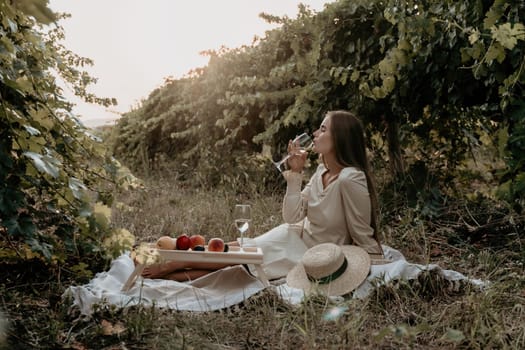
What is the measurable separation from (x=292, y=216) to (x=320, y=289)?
0.80 meters

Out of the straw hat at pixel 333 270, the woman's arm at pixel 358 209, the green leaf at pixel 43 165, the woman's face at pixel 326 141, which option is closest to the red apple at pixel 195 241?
the straw hat at pixel 333 270

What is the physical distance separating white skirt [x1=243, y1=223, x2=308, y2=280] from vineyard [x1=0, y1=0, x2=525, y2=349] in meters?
0.70

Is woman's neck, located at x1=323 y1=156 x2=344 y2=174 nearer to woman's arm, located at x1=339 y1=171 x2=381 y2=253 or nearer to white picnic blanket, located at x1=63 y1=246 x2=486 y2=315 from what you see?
woman's arm, located at x1=339 y1=171 x2=381 y2=253

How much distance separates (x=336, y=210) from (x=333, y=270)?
0.54m

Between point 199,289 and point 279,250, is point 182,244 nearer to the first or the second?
point 199,289

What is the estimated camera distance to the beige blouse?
3816 mm

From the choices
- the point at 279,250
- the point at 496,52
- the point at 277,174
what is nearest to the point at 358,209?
the point at 279,250

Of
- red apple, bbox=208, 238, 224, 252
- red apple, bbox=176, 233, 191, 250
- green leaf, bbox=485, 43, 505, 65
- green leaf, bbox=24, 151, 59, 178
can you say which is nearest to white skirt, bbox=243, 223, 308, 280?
red apple, bbox=208, 238, 224, 252

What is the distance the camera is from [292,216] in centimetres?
410

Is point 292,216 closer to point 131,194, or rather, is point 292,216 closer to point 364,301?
point 364,301

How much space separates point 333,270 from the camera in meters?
3.48

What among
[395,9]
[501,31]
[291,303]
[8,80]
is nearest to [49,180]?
[8,80]

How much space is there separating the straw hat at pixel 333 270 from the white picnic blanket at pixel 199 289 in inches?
2.7

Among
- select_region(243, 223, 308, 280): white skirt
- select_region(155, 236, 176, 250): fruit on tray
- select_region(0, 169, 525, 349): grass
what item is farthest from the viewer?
select_region(243, 223, 308, 280): white skirt
